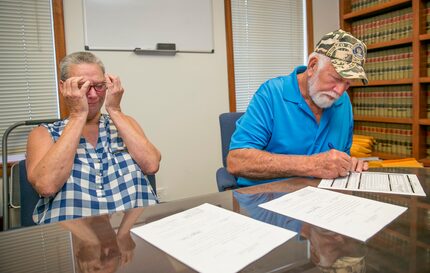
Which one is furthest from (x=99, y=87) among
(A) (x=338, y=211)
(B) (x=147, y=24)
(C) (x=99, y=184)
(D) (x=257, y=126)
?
(B) (x=147, y=24)

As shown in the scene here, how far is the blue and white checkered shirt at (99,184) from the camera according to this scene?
115 centimetres

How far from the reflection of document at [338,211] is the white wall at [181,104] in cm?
179

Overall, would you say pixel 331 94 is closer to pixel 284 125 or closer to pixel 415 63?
pixel 284 125

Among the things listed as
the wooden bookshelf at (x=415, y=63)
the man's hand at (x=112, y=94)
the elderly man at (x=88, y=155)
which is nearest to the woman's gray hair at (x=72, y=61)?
the elderly man at (x=88, y=155)

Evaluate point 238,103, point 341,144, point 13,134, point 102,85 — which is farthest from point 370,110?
point 13,134

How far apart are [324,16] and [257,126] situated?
2.34m

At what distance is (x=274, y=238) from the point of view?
63 cm

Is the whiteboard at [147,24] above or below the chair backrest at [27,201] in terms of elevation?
above

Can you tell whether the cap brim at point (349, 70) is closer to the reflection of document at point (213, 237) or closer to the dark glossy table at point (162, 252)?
the dark glossy table at point (162, 252)

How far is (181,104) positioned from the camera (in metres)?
2.63

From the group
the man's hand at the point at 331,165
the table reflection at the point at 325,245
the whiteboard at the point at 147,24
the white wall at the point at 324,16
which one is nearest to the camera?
the table reflection at the point at 325,245

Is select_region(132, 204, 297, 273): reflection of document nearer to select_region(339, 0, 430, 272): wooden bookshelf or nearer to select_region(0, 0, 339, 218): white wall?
select_region(0, 0, 339, 218): white wall

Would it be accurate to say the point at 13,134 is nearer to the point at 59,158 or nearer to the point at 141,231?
the point at 59,158

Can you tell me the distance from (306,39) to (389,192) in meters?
2.53
